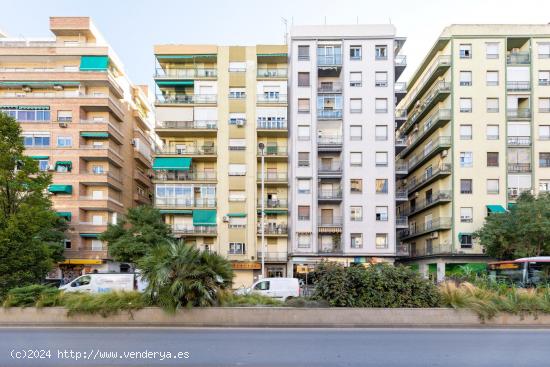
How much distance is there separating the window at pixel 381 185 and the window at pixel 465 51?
14.6 m

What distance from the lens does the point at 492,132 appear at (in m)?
45.6

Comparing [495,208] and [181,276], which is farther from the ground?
[495,208]

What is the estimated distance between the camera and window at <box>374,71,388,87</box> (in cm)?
4625

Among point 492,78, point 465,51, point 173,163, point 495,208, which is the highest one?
point 465,51

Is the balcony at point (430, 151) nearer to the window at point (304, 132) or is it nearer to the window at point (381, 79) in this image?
the window at point (381, 79)

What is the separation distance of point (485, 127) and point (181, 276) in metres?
40.5

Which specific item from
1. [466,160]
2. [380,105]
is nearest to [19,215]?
[380,105]

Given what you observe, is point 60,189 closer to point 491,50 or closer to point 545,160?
point 491,50

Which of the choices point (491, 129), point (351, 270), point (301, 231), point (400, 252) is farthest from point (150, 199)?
point (351, 270)

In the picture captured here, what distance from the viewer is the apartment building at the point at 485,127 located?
44.8 meters

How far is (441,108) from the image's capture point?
Answer: 155 feet

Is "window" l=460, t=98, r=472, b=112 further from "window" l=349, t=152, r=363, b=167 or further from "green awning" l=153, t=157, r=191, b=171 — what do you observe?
"green awning" l=153, t=157, r=191, b=171

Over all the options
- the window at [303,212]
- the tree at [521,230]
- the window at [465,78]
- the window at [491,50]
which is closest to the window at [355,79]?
the window at [465,78]

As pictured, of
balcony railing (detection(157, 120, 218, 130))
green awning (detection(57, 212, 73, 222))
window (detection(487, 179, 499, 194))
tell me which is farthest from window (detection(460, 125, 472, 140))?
green awning (detection(57, 212, 73, 222))
